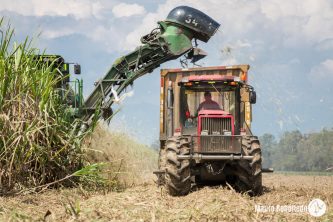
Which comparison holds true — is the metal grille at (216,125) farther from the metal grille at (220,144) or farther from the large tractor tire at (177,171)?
the large tractor tire at (177,171)

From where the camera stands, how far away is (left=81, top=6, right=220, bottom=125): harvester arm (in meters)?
12.9

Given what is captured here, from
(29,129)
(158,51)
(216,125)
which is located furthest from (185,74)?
(29,129)

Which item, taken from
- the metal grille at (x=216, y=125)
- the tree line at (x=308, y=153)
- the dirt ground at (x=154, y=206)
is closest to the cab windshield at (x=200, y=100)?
the metal grille at (x=216, y=125)

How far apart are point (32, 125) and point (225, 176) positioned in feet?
11.5

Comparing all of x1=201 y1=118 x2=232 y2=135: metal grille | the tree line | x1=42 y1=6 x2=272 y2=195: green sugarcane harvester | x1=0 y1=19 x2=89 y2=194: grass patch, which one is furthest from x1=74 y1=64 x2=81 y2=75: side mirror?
the tree line

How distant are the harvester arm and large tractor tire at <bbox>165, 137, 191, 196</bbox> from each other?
472 cm

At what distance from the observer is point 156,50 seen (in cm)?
1314

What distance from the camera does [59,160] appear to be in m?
8.31

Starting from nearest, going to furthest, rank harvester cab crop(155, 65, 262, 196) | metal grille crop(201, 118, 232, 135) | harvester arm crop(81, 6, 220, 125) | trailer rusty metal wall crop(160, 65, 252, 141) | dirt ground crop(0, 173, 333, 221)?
1. dirt ground crop(0, 173, 333, 221)
2. harvester cab crop(155, 65, 262, 196)
3. metal grille crop(201, 118, 232, 135)
4. trailer rusty metal wall crop(160, 65, 252, 141)
5. harvester arm crop(81, 6, 220, 125)

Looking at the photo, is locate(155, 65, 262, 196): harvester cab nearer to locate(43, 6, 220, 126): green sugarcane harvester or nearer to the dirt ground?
the dirt ground

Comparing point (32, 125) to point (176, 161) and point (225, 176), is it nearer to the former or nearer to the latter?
point (176, 161)

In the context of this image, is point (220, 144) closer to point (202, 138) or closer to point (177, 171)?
point (202, 138)

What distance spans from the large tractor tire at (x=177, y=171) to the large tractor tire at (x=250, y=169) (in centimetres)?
96

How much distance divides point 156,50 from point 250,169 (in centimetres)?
557
